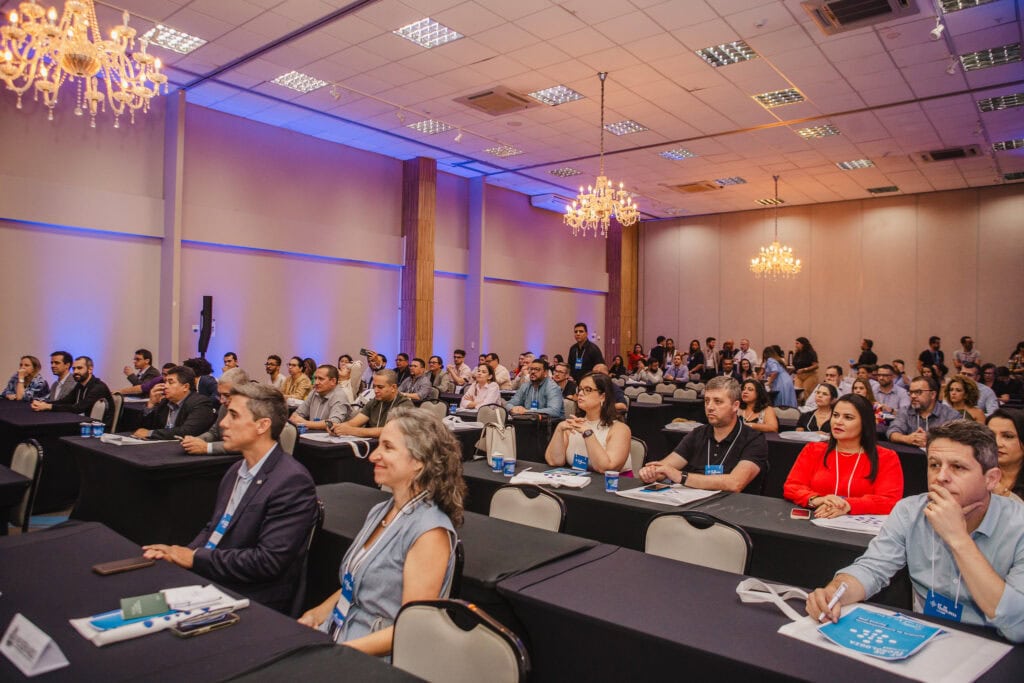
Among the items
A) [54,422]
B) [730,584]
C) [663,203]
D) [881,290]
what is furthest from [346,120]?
[881,290]

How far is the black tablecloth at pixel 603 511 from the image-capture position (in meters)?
3.35

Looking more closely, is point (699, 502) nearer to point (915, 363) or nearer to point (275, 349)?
point (275, 349)

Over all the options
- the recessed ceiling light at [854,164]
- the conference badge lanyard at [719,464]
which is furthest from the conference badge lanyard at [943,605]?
the recessed ceiling light at [854,164]

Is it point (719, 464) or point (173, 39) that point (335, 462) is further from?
point (173, 39)

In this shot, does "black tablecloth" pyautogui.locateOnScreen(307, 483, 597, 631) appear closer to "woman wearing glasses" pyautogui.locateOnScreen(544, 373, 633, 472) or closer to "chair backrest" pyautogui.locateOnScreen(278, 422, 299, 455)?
"woman wearing glasses" pyautogui.locateOnScreen(544, 373, 633, 472)

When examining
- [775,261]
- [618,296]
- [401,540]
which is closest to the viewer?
[401,540]

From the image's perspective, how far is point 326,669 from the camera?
1.58m

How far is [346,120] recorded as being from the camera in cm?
1062

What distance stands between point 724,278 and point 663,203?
2.81 metres

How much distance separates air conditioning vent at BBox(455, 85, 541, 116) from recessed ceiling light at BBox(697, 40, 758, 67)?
97.6 inches

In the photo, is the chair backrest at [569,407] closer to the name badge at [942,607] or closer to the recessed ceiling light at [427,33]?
the recessed ceiling light at [427,33]

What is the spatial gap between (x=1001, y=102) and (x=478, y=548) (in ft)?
33.1

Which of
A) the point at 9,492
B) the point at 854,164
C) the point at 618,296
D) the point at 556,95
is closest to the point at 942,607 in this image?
the point at 9,492

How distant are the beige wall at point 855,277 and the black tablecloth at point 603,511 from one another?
13.6 m
